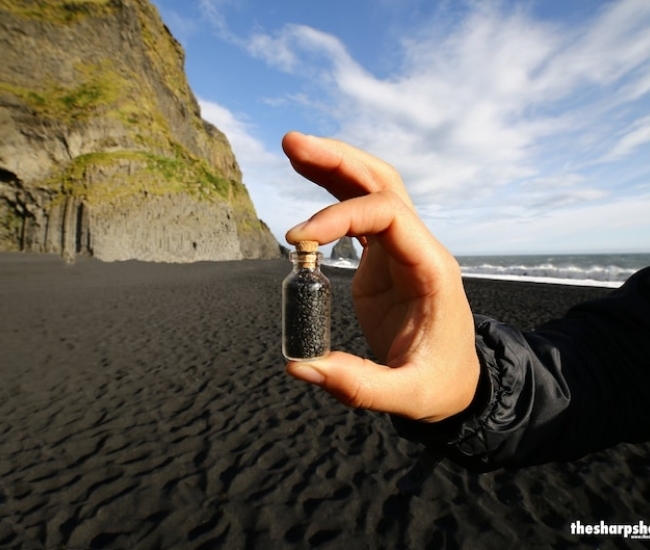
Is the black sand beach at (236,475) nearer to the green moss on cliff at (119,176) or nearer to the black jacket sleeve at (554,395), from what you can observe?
the black jacket sleeve at (554,395)

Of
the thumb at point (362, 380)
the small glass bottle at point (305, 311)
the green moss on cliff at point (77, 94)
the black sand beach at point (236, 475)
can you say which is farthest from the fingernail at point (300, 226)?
the green moss on cliff at point (77, 94)

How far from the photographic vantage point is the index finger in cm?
138

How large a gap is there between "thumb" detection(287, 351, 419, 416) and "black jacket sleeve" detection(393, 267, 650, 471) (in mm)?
290

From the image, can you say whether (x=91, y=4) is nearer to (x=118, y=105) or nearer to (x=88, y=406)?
(x=118, y=105)

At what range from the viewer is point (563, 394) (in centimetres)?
156

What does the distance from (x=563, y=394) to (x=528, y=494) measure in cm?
322

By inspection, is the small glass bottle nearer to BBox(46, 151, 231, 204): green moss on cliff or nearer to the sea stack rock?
BBox(46, 151, 231, 204): green moss on cliff

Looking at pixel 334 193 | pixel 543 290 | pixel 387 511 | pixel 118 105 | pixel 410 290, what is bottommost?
pixel 387 511

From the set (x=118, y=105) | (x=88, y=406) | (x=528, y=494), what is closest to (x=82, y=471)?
(x=88, y=406)

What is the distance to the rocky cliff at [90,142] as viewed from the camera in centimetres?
2762

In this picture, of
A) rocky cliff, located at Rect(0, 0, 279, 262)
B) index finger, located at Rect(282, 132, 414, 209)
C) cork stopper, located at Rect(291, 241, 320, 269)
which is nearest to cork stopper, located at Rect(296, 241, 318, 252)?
cork stopper, located at Rect(291, 241, 320, 269)

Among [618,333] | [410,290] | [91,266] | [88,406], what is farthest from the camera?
[91,266]

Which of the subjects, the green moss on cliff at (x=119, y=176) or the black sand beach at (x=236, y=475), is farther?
the green moss on cliff at (x=119, y=176)

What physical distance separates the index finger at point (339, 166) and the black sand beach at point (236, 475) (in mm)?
3476
